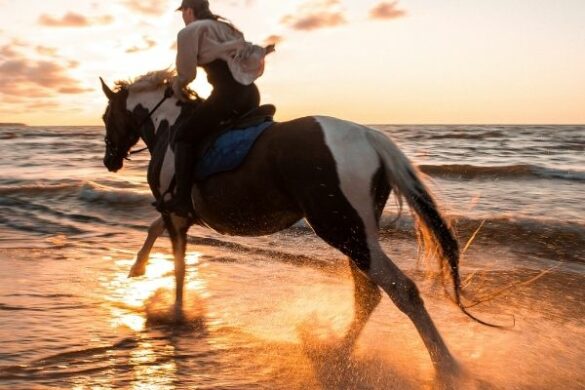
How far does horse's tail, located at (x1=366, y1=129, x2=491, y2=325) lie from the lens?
4031 mm

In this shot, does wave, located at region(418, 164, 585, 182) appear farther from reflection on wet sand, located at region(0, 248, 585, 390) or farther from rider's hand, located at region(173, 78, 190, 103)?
rider's hand, located at region(173, 78, 190, 103)

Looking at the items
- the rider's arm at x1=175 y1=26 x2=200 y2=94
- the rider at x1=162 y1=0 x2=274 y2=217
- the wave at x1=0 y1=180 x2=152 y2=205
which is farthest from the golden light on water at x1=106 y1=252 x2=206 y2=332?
the wave at x1=0 y1=180 x2=152 y2=205

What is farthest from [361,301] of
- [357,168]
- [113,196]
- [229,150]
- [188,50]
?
[113,196]

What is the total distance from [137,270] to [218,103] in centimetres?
244

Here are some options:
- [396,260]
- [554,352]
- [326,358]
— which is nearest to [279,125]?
[326,358]

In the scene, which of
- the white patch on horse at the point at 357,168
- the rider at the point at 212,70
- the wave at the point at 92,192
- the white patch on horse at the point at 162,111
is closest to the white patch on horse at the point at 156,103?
the white patch on horse at the point at 162,111

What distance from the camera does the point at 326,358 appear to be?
434 centimetres

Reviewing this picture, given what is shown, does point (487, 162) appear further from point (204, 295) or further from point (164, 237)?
point (204, 295)

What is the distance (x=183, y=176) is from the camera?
190 inches

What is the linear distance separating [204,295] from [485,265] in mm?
3735

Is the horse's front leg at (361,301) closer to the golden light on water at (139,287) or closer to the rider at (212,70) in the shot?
the rider at (212,70)

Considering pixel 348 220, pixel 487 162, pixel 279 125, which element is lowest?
pixel 487 162

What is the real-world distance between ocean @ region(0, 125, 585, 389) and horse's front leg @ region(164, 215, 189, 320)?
160 mm

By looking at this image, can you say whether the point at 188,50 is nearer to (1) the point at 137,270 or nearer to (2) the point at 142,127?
(2) the point at 142,127
